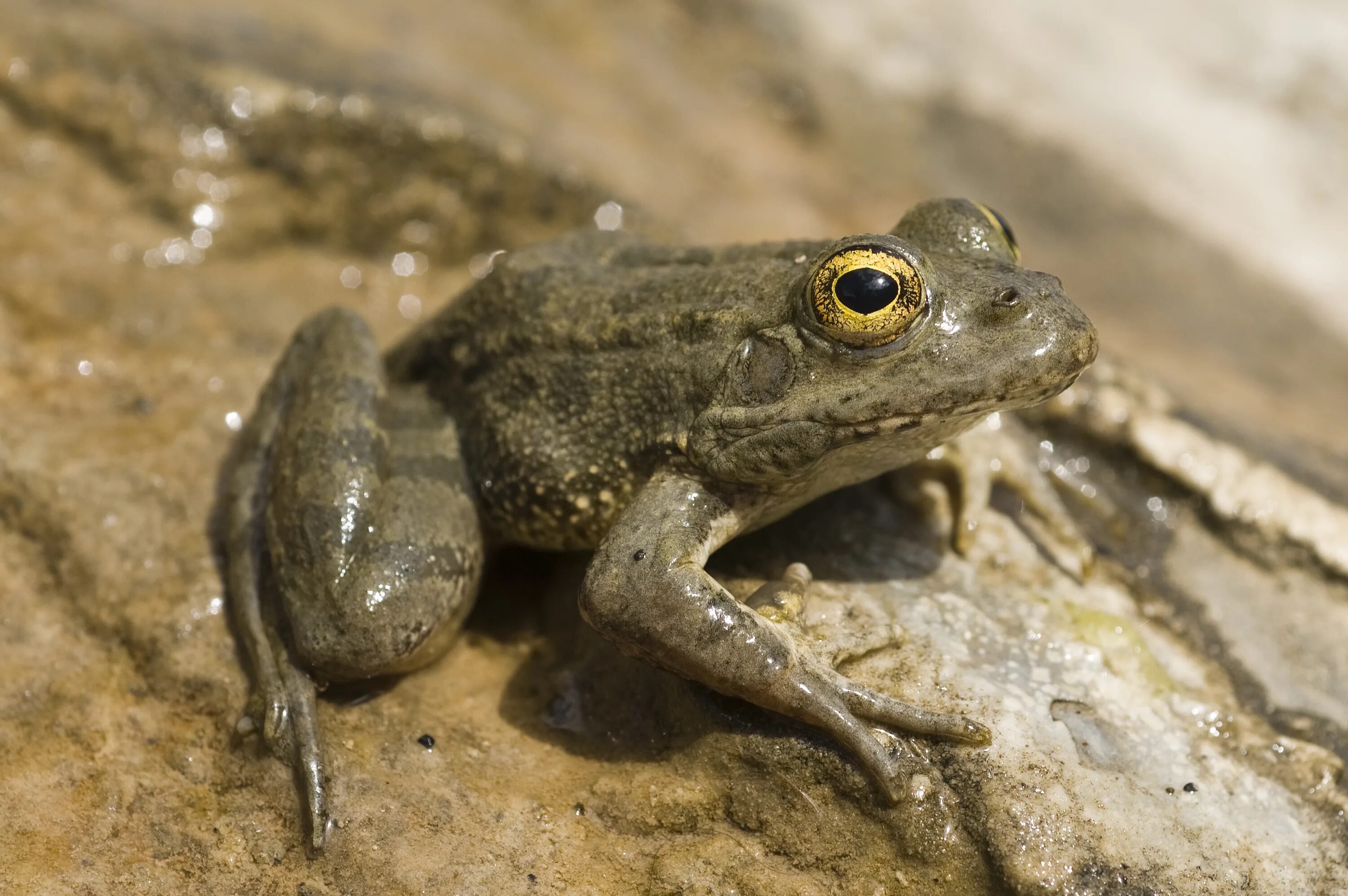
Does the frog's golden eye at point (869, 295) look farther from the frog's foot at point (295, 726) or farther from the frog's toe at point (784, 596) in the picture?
the frog's foot at point (295, 726)

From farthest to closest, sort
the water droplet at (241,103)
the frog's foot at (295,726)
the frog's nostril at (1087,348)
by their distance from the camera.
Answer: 1. the water droplet at (241,103)
2. the frog's foot at (295,726)
3. the frog's nostril at (1087,348)

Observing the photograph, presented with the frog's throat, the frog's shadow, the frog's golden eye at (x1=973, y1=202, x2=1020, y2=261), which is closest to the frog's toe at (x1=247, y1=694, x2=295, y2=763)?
the frog's shadow

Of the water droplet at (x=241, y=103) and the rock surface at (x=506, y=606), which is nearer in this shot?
the rock surface at (x=506, y=606)

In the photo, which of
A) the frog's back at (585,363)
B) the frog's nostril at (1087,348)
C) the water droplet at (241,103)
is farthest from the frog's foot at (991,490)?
the water droplet at (241,103)

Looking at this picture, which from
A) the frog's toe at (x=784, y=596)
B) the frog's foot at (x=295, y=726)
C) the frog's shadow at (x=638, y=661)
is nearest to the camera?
the frog's foot at (x=295, y=726)

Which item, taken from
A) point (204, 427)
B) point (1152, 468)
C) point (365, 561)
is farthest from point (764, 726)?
point (204, 427)

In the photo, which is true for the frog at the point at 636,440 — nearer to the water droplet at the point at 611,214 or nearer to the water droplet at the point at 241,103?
the water droplet at the point at 611,214

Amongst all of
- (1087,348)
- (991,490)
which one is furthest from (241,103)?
(1087,348)

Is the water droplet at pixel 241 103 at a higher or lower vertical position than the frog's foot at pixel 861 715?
lower

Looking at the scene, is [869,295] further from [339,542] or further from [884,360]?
[339,542]

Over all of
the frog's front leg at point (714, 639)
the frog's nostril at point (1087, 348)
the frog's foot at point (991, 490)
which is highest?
the frog's nostril at point (1087, 348)
